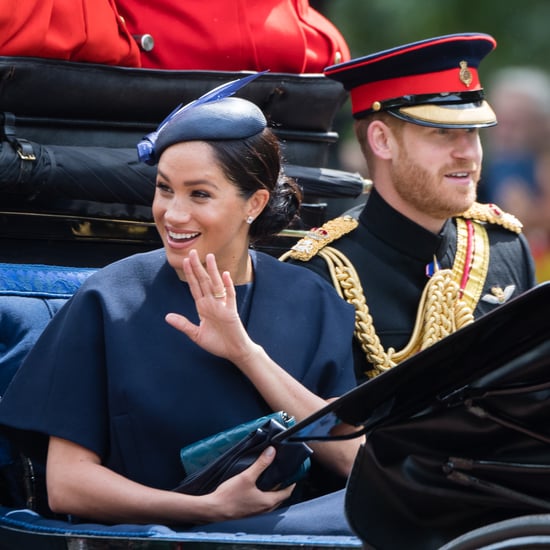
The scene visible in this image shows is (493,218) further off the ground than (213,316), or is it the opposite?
(213,316)

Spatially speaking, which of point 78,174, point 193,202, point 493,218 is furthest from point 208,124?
point 493,218

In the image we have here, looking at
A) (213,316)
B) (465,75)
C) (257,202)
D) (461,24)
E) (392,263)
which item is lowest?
(461,24)

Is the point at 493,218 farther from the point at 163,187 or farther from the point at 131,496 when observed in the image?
the point at 131,496

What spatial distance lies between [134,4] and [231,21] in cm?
26

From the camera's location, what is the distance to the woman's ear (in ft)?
10.1

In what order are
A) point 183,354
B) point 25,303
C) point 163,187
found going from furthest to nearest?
point 25,303 → point 163,187 → point 183,354

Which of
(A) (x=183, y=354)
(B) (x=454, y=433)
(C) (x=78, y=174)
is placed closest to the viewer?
(B) (x=454, y=433)

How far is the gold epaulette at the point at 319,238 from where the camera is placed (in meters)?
3.64

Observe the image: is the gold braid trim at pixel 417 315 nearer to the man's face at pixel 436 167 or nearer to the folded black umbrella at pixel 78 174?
the man's face at pixel 436 167

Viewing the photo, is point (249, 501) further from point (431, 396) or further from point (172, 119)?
point (172, 119)

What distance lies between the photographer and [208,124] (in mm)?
2986

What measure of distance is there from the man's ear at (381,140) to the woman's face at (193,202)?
30.3 inches

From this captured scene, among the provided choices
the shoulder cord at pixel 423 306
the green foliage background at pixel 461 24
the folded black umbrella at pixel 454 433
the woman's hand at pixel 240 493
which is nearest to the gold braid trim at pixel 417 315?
the shoulder cord at pixel 423 306

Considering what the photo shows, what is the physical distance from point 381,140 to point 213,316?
3.52 feet
